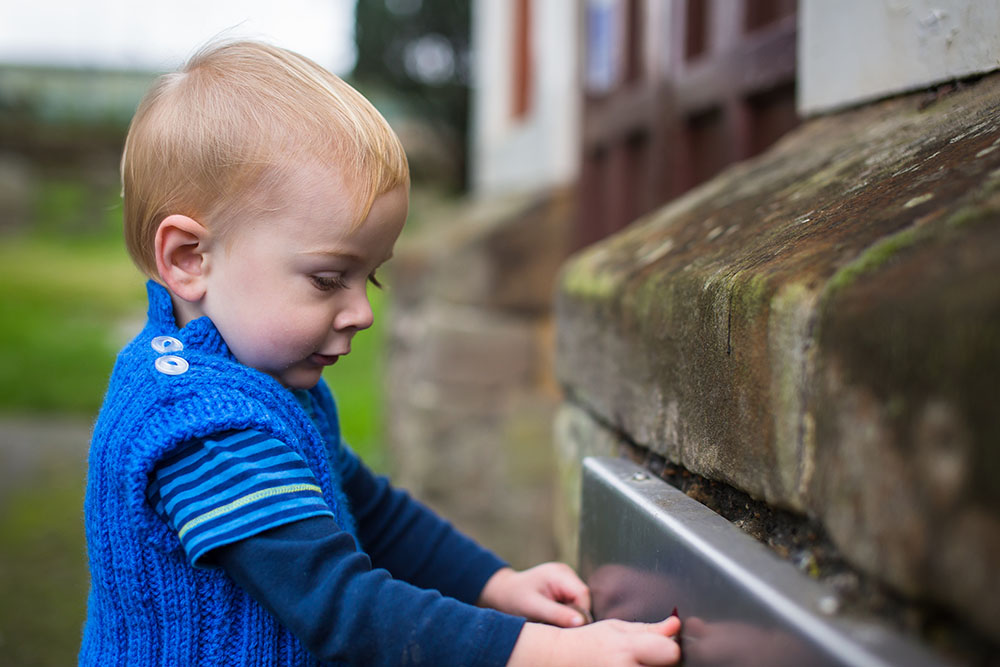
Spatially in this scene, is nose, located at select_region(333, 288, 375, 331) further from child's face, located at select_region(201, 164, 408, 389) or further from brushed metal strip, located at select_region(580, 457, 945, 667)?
brushed metal strip, located at select_region(580, 457, 945, 667)

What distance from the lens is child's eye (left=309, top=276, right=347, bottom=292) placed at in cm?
112

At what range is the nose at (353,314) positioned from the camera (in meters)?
1.15

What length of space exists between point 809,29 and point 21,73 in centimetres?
1363

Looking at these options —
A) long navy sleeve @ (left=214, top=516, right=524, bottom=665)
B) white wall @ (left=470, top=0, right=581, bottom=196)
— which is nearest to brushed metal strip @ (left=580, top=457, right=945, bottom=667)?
long navy sleeve @ (left=214, top=516, right=524, bottom=665)

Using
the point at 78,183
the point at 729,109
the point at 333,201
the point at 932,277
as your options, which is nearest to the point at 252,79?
the point at 333,201

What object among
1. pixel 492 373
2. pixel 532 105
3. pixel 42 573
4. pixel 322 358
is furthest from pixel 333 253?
pixel 532 105

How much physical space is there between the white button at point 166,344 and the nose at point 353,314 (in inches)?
7.3

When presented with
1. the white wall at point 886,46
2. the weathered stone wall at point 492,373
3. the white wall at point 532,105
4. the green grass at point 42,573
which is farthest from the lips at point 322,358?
the weathered stone wall at point 492,373

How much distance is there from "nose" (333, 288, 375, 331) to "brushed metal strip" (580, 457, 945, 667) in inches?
13.2

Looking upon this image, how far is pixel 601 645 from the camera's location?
917mm

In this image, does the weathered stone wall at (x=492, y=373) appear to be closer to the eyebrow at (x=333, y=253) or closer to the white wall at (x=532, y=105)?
the white wall at (x=532, y=105)

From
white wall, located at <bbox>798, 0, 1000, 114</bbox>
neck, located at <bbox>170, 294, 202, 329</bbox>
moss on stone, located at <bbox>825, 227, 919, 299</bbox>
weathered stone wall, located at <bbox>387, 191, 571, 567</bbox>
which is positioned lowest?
weathered stone wall, located at <bbox>387, 191, 571, 567</bbox>

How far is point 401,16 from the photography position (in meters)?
8.83

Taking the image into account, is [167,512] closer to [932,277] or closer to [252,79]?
[252,79]
